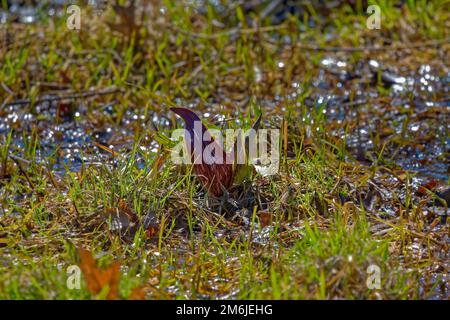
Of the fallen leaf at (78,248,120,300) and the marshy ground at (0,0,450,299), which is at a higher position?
the marshy ground at (0,0,450,299)

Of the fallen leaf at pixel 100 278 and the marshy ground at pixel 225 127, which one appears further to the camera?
the marshy ground at pixel 225 127

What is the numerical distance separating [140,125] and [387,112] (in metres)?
1.19

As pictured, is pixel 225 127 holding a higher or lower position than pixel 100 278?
higher

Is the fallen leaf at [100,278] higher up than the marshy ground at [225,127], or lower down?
lower down

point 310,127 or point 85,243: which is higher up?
point 310,127

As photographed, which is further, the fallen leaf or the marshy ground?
the marshy ground

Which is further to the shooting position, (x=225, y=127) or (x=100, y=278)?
(x=225, y=127)

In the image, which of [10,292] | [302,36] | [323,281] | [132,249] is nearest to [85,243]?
[132,249]

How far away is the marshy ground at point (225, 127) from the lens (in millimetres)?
2650

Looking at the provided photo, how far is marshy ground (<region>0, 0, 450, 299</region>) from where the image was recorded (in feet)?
8.70

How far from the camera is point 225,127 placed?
3.44 m

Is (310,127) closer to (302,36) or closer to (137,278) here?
(137,278)
